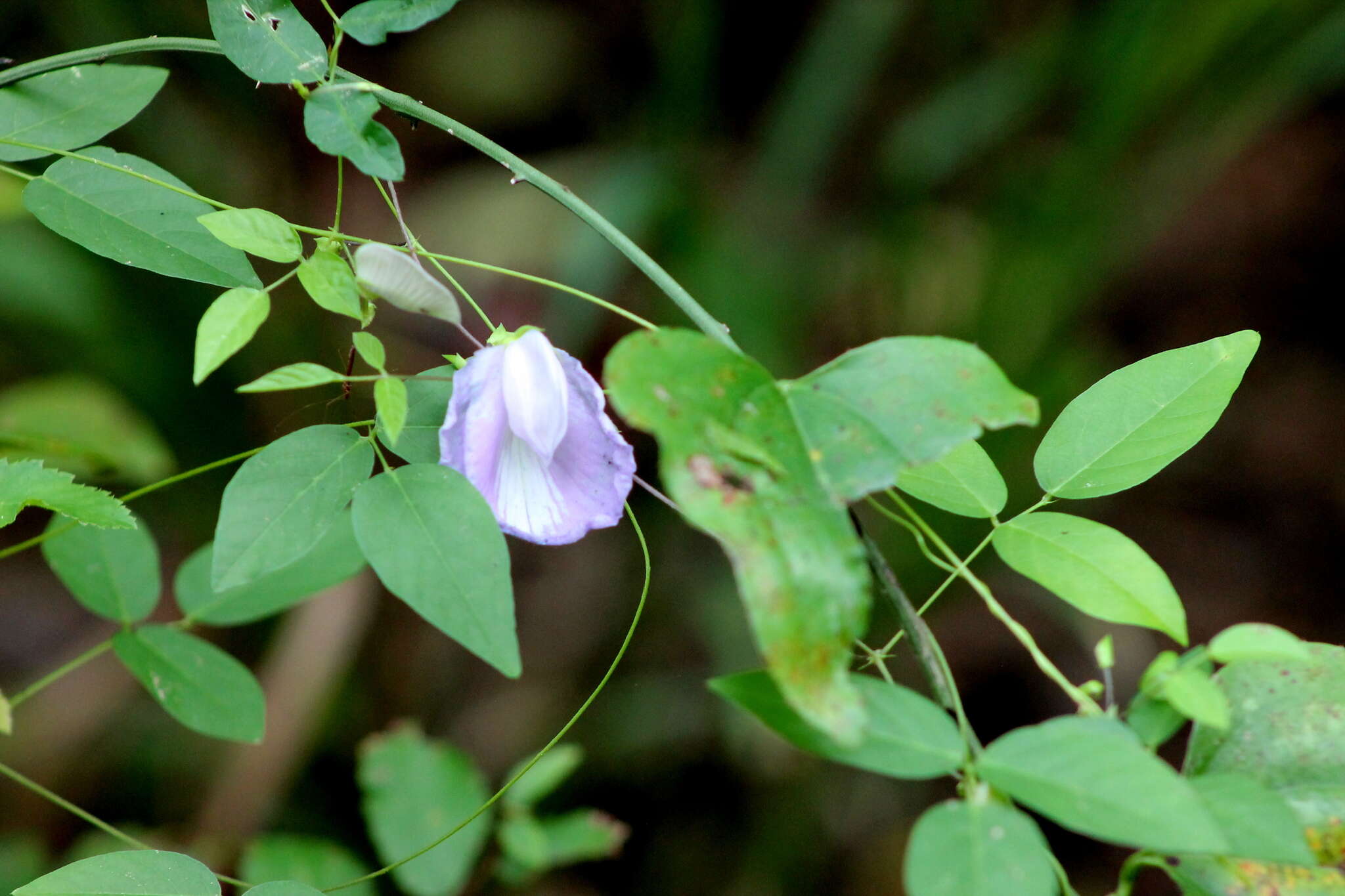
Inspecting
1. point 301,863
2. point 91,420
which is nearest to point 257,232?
point 301,863

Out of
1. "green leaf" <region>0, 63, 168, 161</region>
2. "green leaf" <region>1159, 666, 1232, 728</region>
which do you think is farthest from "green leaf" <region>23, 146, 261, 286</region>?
"green leaf" <region>1159, 666, 1232, 728</region>

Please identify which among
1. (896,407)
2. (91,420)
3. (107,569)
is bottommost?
(91,420)

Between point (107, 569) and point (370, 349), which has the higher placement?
point (370, 349)

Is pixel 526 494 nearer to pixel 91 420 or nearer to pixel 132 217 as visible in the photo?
pixel 132 217

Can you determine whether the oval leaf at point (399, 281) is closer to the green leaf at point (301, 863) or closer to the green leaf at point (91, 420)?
the green leaf at point (91, 420)

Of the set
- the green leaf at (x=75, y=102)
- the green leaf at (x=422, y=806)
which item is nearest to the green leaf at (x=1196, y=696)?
the green leaf at (x=75, y=102)

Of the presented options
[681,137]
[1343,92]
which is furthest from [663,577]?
[1343,92]

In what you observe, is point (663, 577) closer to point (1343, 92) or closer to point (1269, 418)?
point (1269, 418)

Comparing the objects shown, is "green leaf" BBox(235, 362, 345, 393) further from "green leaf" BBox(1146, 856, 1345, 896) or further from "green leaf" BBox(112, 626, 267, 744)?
"green leaf" BBox(1146, 856, 1345, 896)
